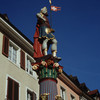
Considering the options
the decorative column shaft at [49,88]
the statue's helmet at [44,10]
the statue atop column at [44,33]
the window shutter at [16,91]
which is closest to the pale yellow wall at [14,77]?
the window shutter at [16,91]

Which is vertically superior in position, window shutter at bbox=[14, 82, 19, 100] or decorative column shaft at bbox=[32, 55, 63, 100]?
window shutter at bbox=[14, 82, 19, 100]

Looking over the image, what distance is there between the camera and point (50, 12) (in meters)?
14.6

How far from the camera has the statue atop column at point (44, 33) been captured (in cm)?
1257

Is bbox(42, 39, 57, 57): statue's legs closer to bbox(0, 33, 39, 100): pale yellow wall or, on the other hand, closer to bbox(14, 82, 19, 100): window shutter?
bbox(0, 33, 39, 100): pale yellow wall

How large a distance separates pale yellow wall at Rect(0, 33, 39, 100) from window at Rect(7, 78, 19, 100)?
42 cm

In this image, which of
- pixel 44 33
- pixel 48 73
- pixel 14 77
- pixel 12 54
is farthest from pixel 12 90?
pixel 48 73

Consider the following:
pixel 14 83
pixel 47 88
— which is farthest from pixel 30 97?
pixel 47 88

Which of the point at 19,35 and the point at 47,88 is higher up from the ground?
the point at 19,35

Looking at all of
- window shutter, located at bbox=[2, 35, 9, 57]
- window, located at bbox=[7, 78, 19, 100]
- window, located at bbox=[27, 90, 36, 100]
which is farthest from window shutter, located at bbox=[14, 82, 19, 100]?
window shutter, located at bbox=[2, 35, 9, 57]

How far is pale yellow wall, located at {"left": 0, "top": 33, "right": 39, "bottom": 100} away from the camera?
56.1 feet

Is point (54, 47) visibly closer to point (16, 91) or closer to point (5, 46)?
point (16, 91)

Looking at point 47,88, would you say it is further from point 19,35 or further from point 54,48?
point 19,35

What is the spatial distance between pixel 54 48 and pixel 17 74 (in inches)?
291

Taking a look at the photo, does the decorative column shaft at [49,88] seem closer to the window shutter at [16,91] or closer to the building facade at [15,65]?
the building facade at [15,65]
